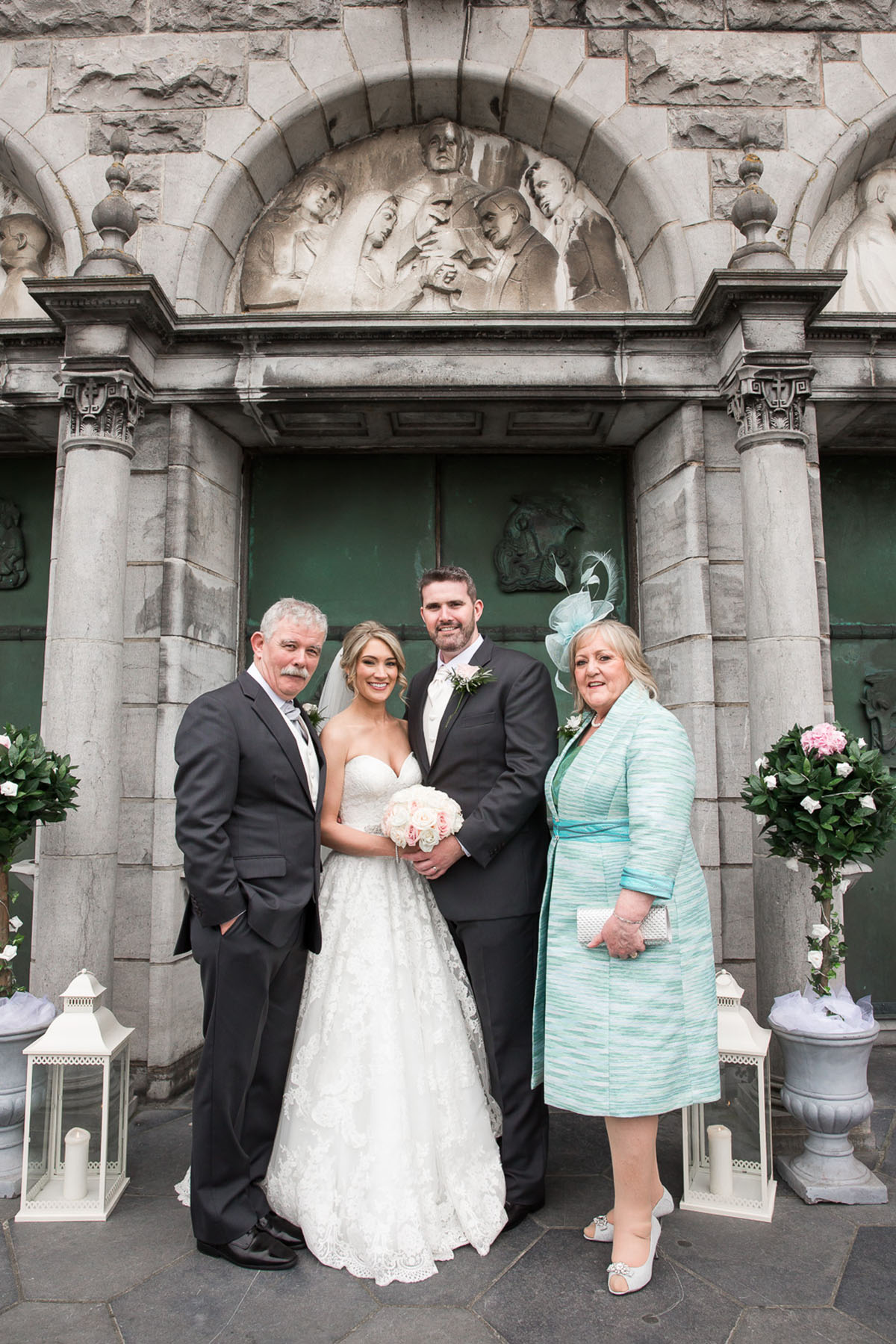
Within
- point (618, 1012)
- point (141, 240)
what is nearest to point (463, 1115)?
point (618, 1012)

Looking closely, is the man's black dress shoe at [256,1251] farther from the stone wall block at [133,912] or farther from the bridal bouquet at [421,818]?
the stone wall block at [133,912]

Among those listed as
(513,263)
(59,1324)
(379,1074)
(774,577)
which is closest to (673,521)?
(774,577)

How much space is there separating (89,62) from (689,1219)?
21.7ft

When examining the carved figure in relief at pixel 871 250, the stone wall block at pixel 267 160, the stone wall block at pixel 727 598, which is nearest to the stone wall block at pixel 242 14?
the stone wall block at pixel 267 160

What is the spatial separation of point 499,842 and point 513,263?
375 centimetres

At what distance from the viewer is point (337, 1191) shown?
2738 millimetres

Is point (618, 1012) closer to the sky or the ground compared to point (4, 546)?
closer to the ground

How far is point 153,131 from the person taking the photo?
4.83 m

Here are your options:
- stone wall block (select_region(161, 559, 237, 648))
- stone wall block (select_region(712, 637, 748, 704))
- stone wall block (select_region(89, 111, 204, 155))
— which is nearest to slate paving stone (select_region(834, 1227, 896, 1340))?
stone wall block (select_region(712, 637, 748, 704))

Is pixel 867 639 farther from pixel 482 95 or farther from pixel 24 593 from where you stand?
pixel 24 593

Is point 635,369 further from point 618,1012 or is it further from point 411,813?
point 618,1012

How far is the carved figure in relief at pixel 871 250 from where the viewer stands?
16.4 feet

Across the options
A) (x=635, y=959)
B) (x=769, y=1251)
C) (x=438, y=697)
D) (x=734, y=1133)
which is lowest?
(x=769, y=1251)

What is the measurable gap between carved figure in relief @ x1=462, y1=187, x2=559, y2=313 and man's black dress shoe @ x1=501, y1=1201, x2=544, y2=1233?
4.61 metres
